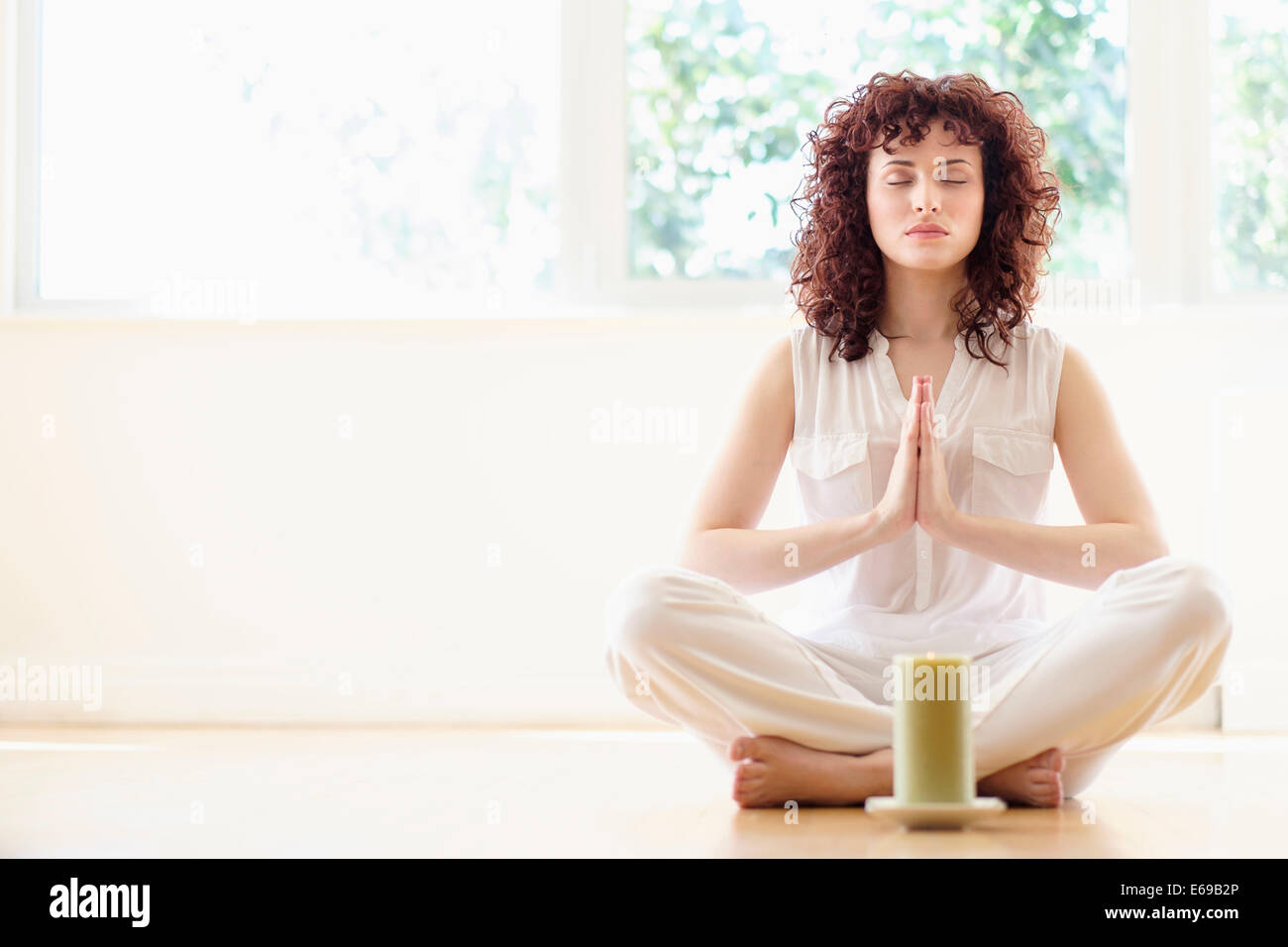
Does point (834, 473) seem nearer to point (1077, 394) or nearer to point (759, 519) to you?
point (759, 519)

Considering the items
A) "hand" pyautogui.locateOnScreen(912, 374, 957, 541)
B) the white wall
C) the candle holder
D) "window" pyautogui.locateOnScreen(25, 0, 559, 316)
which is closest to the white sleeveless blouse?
"hand" pyautogui.locateOnScreen(912, 374, 957, 541)

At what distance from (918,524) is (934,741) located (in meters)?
0.45

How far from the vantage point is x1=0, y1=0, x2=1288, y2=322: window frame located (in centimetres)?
289

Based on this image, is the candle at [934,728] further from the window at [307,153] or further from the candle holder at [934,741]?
the window at [307,153]

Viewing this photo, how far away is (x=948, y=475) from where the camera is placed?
1809 millimetres

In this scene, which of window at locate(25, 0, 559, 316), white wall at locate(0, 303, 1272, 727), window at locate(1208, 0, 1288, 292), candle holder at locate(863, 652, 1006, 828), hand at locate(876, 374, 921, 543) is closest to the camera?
candle holder at locate(863, 652, 1006, 828)

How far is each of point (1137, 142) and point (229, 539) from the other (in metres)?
1.97

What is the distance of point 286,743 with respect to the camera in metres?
2.46

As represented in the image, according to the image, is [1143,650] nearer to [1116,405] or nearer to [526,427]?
[1116,405]

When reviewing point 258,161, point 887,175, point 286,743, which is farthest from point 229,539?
point 887,175

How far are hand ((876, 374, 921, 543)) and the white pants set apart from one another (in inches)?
6.9

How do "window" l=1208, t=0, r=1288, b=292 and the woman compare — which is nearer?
the woman

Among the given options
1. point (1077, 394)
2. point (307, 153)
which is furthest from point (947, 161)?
point (307, 153)

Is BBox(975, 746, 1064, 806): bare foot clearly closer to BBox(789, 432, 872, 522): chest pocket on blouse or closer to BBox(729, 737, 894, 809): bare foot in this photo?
BBox(729, 737, 894, 809): bare foot
